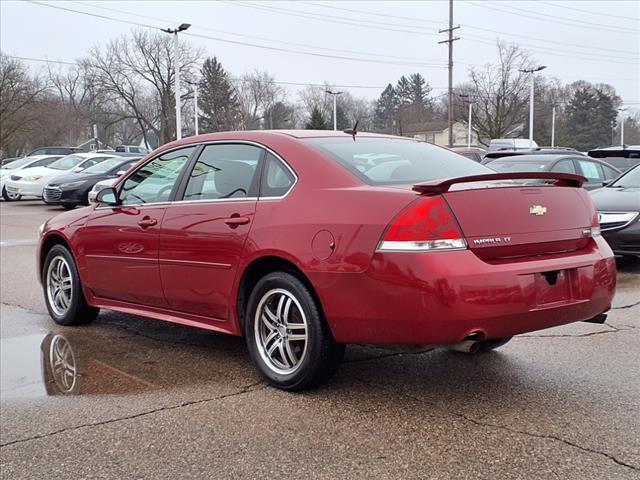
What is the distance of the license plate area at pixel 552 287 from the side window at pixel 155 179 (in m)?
2.65

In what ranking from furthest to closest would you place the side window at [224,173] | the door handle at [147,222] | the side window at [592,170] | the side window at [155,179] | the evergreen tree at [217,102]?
the evergreen tree at [217,102] < the side window at [592,170] < the side window at [155,179] < the door handle at [147,222] < the side window at [224,173]

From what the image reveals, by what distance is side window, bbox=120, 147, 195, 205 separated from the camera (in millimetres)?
4941

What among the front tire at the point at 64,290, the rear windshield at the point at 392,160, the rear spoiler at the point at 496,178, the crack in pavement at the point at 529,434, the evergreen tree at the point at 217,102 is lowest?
the crack in pavement at the point at 529,434

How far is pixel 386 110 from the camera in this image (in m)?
103

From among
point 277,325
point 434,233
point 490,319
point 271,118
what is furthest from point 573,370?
point 271,118

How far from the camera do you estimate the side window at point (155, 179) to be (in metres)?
4.94

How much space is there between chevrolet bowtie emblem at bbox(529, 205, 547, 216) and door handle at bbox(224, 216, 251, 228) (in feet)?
5.46

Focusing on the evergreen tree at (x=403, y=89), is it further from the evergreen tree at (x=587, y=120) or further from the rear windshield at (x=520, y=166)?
the rear windshield at (x=520, y=166)

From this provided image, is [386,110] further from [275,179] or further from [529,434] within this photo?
[529,434]

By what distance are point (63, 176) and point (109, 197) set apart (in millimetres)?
14637

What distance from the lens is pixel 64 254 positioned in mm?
5867

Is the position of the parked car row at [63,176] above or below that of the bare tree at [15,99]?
below

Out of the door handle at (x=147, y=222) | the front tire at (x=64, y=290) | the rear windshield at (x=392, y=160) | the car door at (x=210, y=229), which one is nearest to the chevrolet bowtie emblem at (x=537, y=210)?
the rear windshield at (x=392, y=160)

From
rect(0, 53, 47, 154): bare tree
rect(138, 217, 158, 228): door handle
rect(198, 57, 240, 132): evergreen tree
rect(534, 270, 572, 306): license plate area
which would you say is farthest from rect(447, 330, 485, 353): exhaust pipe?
rect(198, 57, 240, 132): evergreen tree
